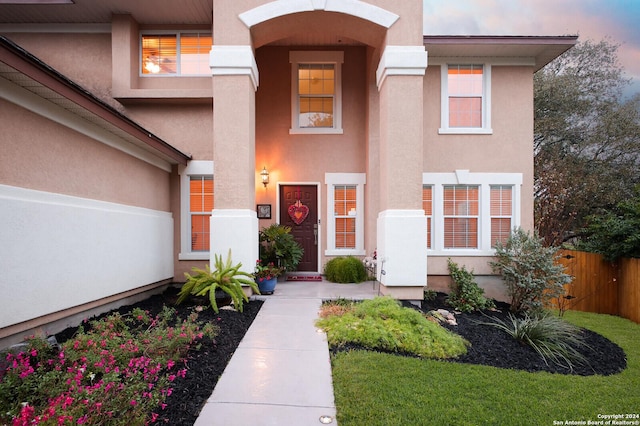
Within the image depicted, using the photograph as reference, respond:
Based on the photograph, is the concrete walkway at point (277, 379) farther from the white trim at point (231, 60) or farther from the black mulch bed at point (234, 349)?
the white trim at point (231, 60)

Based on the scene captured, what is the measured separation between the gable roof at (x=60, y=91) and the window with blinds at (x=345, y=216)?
4.58 meters

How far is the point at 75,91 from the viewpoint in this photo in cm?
402

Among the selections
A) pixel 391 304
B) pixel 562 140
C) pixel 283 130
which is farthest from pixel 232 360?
pixel 562 140

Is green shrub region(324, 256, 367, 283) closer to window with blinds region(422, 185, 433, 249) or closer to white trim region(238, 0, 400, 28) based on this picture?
window with blinds region(422, 185, 433, 249)

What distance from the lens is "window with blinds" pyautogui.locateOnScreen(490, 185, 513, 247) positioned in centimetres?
814

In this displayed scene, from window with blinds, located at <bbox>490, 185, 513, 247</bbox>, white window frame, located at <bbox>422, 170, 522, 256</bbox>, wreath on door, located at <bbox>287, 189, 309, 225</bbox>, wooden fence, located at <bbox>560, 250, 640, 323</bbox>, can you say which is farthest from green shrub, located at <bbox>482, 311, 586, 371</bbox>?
wreath on door, located at <bbox>287, 189, 309, 225</bbox>

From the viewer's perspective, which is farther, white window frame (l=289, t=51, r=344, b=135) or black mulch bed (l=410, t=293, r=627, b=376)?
white window frame (l=289, t=51, r=344, b=135)

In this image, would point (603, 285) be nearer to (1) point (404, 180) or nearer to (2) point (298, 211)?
(1) point (404, 180)

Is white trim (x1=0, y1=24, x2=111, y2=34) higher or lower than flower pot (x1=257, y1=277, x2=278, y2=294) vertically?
higher

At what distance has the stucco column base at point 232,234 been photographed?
6246 mm

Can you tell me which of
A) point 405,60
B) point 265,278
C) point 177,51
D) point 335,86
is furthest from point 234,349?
point 177,51

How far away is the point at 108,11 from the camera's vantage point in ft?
24.5

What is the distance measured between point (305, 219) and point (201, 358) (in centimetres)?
538

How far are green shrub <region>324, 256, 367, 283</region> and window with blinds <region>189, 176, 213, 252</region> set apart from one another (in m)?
3.06
